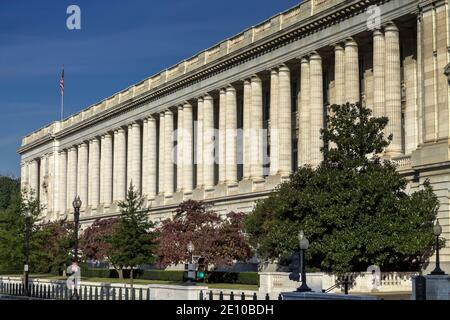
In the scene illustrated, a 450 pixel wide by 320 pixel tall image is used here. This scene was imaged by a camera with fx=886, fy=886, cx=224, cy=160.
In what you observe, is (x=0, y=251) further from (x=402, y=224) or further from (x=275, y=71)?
(x=402, y=224)

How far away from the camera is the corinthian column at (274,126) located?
73.4 m

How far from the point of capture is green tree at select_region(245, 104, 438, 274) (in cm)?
4856

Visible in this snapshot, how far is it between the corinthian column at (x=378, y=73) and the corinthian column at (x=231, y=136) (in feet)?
71.2

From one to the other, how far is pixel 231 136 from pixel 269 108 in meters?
4.29

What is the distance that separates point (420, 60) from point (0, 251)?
45826 millimetres

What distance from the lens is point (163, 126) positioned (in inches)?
3735

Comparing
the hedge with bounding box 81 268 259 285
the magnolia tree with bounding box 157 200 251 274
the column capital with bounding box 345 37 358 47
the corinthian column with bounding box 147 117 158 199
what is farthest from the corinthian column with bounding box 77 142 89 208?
the column capital with bounding box 345 37 358 47

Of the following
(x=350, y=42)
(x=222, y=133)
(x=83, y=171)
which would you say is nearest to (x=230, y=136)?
(x=222, y=133)

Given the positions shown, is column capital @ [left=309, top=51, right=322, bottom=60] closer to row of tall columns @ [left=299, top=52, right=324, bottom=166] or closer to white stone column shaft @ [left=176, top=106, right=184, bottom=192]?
row of tall columns @ [left=299, top=52, right=324, bottom=166]

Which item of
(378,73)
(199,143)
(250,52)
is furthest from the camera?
(199,143)

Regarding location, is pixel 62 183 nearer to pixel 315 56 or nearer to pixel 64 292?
pixel 315 56

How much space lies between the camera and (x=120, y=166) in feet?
350

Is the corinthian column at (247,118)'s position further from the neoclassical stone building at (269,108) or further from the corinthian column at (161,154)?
the corinthian column at (161,154)

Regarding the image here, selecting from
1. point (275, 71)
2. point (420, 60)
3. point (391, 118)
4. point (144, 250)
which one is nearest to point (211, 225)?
point (144, 250)
